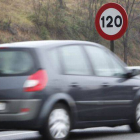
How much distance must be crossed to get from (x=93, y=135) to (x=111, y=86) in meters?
1.03

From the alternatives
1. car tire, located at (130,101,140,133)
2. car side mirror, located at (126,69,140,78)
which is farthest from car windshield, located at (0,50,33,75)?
car tire, located at (130,101,140,133)

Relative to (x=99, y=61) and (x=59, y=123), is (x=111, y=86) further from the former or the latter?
(x=59, y=123)

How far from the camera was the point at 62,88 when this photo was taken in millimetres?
9109

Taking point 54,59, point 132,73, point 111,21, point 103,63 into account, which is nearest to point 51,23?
point 111,21

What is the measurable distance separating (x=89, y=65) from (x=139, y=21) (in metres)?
47.7

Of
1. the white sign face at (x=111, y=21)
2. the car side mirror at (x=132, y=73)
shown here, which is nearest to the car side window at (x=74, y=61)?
the car side mirror at (x=132, y=73)

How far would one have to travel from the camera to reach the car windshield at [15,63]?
9.02 m

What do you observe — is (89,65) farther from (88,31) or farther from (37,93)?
(88,31)

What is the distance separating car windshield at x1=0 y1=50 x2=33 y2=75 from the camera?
29.6 ft

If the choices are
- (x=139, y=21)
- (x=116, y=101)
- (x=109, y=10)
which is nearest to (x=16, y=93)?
(x=116, y=101)

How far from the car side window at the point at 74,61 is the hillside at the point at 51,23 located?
29196mm

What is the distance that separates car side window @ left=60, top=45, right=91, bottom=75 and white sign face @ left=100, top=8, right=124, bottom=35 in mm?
3583

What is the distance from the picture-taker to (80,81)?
9625mm

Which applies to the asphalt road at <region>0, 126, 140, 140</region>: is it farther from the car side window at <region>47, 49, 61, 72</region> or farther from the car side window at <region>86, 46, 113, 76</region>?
the car side window at <region>47, 49, 61, 72</region>
